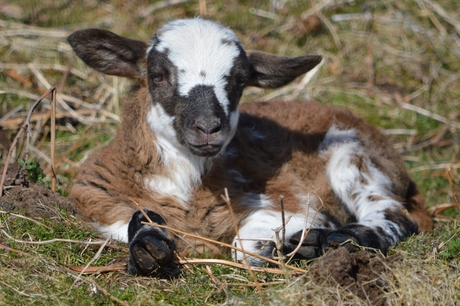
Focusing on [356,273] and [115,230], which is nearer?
[356,273]

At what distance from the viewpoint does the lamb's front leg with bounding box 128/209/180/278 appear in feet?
16.6

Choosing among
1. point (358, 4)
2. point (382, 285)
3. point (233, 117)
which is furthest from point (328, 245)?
point (358, 4)

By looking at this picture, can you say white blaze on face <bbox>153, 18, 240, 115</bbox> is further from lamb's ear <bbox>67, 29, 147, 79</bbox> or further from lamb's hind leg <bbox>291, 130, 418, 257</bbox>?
lamb's hind leg <bbox>291, 130, 418, 257</bbox>

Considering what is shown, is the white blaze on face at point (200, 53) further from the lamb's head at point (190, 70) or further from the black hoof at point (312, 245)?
the black hoof at point (312, 245)

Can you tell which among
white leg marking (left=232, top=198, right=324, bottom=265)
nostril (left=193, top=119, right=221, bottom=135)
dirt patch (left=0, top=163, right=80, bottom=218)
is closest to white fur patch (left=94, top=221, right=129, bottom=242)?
dirt patch (left=0, top=163, right=80, bottom=218)

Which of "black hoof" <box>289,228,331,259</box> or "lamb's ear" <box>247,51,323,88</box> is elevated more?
"lamb's ear" <box>247,51,323,88</box>

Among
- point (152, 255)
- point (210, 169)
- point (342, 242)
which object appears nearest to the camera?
point (152, 255)

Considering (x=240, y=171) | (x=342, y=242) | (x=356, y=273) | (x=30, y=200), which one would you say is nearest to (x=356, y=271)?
(x=356, y=273)

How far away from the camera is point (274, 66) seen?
663cm

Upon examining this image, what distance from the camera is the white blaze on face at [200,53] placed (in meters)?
5.88

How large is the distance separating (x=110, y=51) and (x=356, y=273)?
3092 millimetres

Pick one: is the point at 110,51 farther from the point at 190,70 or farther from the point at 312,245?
the point at 312,245

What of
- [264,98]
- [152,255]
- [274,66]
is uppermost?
[274,66]

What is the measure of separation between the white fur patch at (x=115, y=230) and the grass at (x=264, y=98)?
0.15m
